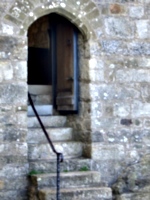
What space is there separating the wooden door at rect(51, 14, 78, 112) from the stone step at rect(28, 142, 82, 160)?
0.44 m

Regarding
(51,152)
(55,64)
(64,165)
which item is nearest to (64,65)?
(55,64)

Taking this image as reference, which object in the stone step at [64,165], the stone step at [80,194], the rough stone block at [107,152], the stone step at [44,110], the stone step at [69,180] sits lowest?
the stone step at [80,194]

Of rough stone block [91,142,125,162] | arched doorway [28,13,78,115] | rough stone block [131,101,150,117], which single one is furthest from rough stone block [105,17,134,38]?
rough stone block [91,142,125,162]

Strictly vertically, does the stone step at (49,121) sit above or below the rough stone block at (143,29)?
below

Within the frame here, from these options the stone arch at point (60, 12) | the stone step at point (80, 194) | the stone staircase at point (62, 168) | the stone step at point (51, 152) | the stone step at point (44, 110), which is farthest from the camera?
the stone step at point (44, 110)

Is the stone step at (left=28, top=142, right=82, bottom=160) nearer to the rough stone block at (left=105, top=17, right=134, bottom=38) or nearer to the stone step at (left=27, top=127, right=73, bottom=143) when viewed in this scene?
the stone step at (left=27, top=127, right=73, bottom=143)

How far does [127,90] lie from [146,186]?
3.89 feet

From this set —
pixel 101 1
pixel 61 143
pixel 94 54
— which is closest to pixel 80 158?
pixel 61 143

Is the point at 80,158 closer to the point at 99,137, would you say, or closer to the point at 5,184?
the point at 99,137

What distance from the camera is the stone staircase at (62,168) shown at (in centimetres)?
569

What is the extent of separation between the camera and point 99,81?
21.2ft

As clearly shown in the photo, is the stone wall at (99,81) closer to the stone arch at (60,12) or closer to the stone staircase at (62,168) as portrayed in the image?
the stone arch at (60,12)

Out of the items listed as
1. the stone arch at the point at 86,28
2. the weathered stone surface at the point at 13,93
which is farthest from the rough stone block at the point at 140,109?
the weathered stone surface at the point at 13,93

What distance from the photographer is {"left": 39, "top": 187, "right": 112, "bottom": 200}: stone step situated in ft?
18.2
